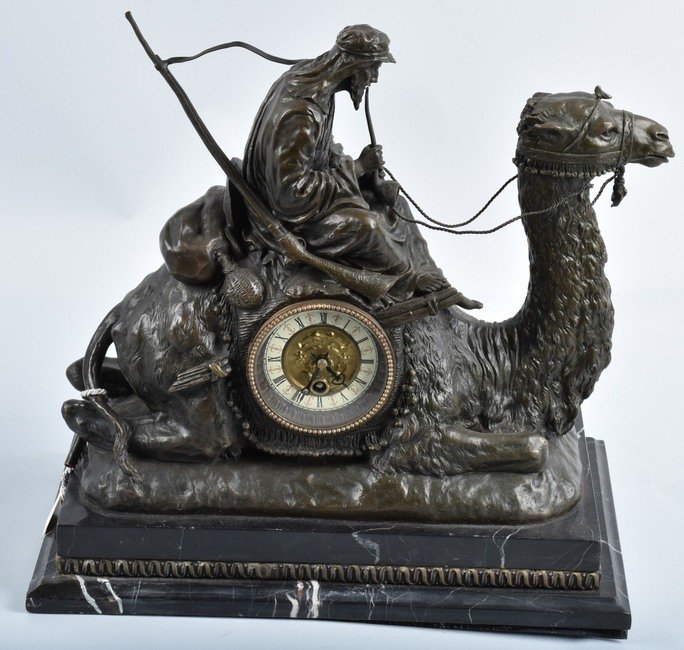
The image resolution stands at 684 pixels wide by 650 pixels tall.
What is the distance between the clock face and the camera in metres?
4.95

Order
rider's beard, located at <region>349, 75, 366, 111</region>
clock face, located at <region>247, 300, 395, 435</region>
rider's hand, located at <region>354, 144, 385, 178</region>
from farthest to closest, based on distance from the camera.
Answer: rider's hand, located at <region>354, 144, 385, 178</region>, clock face, located at <region>247, 300, 395, 435</region>, rider's beard, located at <region>349, 75, 366, 111</region>

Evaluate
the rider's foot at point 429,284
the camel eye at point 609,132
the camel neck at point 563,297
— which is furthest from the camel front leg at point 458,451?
the camel eye at point 609,132

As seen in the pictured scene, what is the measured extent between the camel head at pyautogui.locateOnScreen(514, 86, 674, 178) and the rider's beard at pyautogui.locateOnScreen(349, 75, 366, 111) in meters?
0.50

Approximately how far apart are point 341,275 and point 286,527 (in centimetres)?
82

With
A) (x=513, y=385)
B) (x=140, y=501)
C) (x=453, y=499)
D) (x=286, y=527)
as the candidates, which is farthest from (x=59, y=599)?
(x=513, y=385)

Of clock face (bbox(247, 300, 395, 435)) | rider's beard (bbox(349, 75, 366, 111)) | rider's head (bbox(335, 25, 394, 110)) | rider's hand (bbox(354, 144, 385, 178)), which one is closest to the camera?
rider's head (bbox(335, 25, 394, 110))

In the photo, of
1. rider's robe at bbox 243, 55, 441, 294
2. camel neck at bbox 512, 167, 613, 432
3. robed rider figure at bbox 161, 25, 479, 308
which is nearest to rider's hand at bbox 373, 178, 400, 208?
robed rider figure at bbox 161, 25, 479, 308

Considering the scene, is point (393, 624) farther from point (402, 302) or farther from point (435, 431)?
point (402, 302)

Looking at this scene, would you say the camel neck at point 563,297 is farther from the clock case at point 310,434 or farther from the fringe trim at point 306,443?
the fringe trim at point 306,443

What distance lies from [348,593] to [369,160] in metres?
1.36

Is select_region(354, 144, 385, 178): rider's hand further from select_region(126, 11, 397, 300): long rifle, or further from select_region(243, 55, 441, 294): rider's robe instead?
select_region(126, 11, 397, 300): long rifle

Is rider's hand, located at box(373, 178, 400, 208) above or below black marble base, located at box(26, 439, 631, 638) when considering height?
above

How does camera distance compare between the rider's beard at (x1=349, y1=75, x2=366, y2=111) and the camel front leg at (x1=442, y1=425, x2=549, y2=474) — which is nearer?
the rider's beard at (x1=349, y1=75, x2=366, y2=111)

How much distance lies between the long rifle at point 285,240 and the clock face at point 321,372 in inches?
4.9
